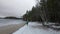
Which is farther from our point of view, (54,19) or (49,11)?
(54,19)

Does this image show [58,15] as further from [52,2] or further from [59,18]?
[52,2]

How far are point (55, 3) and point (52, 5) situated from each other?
56cm

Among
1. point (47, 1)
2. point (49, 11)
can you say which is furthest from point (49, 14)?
point (47, 1)

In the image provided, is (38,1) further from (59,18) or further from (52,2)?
(59,18)

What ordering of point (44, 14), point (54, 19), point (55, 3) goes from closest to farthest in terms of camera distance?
point (55, 3), point (44, 14), point (54, 19)

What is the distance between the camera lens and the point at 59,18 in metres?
18.6

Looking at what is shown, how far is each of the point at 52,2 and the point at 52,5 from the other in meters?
0.36

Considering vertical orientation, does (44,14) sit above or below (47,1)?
below

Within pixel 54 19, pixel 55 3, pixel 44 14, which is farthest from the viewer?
pixel 54 19

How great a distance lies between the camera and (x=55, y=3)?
17797mm

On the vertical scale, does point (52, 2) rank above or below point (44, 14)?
above

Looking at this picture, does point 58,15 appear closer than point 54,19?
Yes

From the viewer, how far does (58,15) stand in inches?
740

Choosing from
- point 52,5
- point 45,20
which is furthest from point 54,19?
point 52,5
